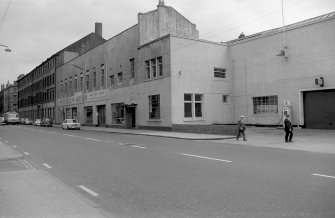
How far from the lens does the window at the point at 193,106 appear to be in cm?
3143

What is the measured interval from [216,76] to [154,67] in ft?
21.1

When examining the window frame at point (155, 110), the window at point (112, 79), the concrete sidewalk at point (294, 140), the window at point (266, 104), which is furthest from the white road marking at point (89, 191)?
the window at point (112, 79)

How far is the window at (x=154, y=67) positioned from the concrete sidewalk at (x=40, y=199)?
80.5 feet

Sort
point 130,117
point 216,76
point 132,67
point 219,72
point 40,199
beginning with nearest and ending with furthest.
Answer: point 40,199
point 216,76
point 219,72
point 130,117
point 132,67

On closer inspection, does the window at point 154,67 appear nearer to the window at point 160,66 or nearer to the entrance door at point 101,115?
the window at point 160,66

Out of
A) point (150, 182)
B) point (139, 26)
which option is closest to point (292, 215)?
point (150, 182)

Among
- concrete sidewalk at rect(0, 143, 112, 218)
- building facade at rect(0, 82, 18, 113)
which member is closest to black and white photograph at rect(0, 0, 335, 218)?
concrete sidewalk at rect(0, 143, 112, 218)

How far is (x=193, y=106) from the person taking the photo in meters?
31.7

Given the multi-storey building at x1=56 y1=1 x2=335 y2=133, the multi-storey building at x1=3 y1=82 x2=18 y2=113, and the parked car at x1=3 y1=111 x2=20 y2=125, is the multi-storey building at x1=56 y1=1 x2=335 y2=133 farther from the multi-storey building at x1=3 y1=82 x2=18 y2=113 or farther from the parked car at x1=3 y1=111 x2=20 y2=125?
the multi-storey building at x1=3 y1=82 x2=18 y2=113

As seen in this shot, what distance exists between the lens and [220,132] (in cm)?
2447

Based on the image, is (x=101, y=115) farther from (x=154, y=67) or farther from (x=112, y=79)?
(x=154, y=67)

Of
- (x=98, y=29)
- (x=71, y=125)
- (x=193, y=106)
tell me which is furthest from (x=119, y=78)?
(x=98, y=29)

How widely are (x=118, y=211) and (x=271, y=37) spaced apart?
28.8 meters

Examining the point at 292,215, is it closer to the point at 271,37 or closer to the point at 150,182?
the point at 150,182
